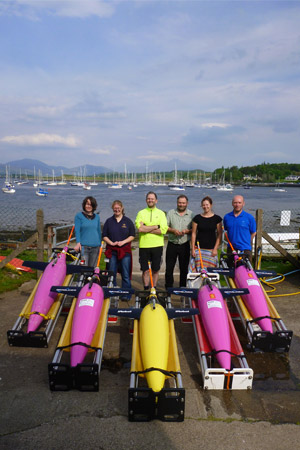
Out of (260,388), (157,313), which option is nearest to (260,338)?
(260,388)

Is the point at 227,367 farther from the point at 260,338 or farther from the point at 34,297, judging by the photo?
the point at 34,297

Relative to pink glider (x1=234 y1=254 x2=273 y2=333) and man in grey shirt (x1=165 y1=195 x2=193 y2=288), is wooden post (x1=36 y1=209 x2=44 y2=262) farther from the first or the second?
pink glider (x1=234 y1=254 x2=273 y2=333)

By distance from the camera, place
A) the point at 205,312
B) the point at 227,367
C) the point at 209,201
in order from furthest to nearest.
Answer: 1. the point at 209,201
2. the point at 205,312
3. the point at 227,367

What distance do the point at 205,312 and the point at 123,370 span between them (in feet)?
4.64

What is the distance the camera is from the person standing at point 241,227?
614cm

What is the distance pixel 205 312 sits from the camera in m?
4.47

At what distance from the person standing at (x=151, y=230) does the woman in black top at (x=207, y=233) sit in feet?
2.10

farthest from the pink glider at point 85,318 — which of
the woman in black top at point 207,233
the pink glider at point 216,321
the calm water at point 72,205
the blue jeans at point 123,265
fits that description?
the calm water at point 72,205

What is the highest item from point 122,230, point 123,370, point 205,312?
point 122,230

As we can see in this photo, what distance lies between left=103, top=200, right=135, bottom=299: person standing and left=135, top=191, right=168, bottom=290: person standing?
27cm

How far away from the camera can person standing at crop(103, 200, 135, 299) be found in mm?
6035

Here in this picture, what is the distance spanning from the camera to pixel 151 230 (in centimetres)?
594

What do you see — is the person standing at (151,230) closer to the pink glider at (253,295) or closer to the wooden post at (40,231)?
the pink glider at (253,295)

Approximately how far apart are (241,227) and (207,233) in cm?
75
